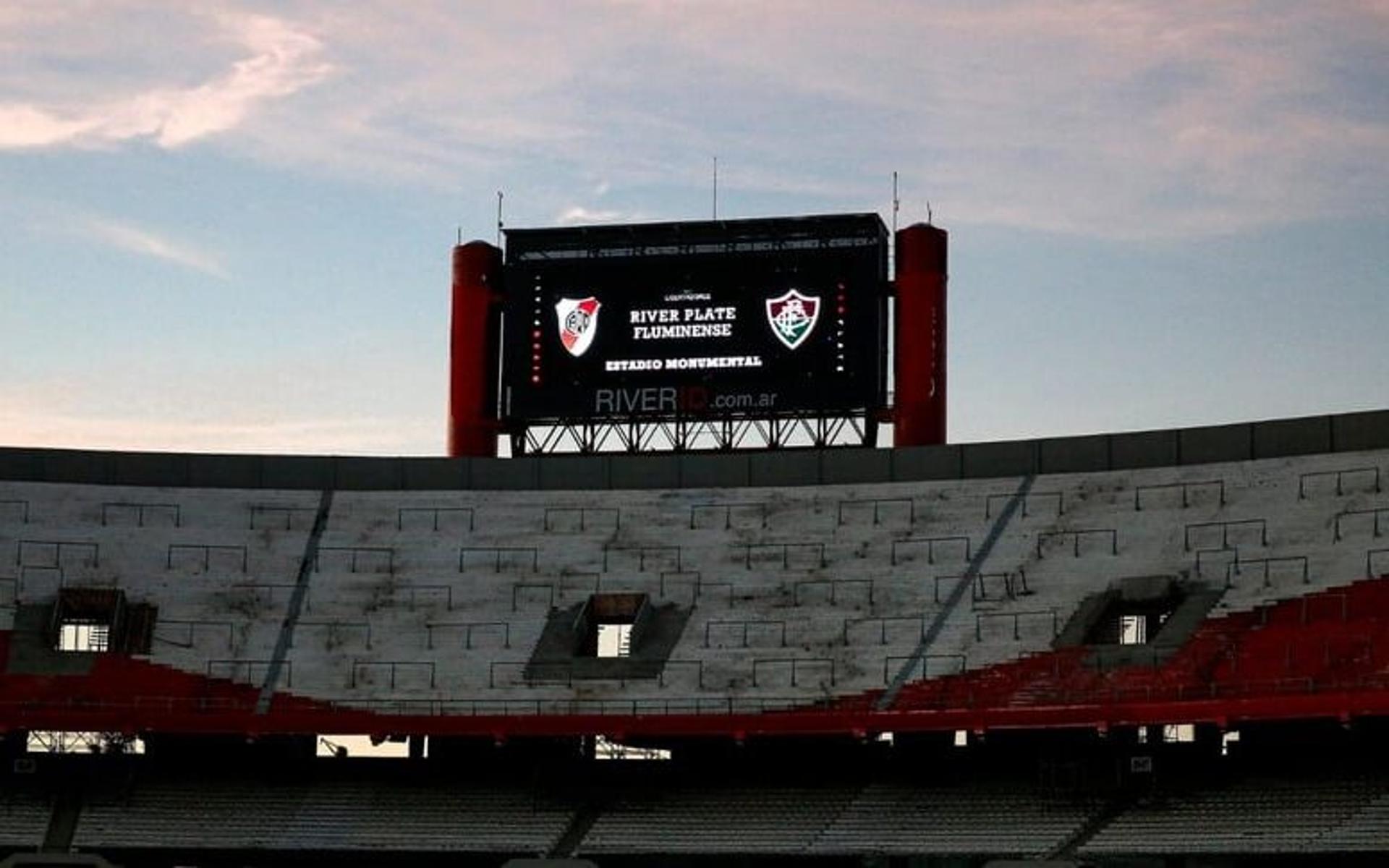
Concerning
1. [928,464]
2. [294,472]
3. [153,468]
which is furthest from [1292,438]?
[153,468]

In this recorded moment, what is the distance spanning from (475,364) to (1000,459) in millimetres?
16120

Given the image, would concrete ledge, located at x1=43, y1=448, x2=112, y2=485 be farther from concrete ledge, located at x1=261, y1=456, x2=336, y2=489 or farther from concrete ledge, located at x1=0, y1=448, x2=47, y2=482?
concrete ledge, located at x1=261, y1=456, x2=336, y2=489

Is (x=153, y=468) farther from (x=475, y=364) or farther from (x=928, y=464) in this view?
(x=928, y=464)

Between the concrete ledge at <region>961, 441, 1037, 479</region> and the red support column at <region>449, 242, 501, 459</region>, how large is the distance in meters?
14.5

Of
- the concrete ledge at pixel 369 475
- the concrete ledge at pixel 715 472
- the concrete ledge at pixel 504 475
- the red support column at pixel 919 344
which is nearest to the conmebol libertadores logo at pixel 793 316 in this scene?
the red support column at pixel 919 344

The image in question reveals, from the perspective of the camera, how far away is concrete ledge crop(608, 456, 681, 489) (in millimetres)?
76438

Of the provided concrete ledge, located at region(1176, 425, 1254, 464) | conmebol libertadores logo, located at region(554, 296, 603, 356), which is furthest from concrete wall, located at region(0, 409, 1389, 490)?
conmebol libertadores logo, located at region(554, 296, 603, 356)

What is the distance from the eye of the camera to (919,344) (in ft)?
246

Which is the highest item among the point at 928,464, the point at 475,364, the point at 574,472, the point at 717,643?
the point at 475,364

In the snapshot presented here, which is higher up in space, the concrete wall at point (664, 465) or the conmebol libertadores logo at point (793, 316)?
the conmebol libertadores logo at point (793, 316)

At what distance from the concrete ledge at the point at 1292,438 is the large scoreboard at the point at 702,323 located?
1120 cm

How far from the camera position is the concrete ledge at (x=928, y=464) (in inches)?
2921

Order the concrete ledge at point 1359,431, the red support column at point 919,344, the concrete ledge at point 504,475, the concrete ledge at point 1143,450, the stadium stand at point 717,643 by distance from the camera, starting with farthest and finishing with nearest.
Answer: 1. the concrete ledge at point 504,475
2. the red support column at point 919,344
3. the concrete ledge at point 1143,450
4. the concrete ledge at point 1359,431
5. the stadium stand at point 717,643

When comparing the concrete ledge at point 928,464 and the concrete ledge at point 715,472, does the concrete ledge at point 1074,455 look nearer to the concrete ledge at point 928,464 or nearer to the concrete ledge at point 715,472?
the concrete ledge at point 928,464
